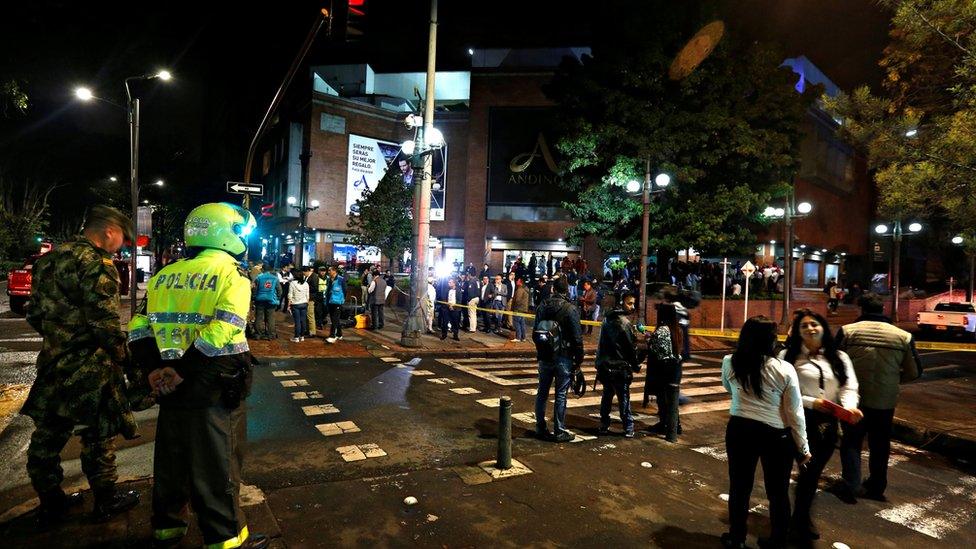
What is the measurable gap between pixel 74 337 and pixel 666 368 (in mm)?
6037

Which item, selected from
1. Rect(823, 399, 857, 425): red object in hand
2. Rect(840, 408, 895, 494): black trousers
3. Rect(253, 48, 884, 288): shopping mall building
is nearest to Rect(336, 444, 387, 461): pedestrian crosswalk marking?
Rect(823, 399, 857, 425): red object in hand

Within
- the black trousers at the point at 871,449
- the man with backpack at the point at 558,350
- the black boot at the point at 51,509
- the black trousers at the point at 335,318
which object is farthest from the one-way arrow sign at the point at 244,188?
the black trousers at the point at 871,449

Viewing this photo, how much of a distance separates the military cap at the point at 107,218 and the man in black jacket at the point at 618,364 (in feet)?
16.8

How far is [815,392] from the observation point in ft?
13.3

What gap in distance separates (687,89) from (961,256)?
39002mm

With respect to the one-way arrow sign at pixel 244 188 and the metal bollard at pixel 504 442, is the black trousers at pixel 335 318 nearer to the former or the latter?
the one-way arrow sign at pixel 244 188

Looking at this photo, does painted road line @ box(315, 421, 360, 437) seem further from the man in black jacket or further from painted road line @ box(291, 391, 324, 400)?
the man in black jacket

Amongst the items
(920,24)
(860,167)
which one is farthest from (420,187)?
(860,167)

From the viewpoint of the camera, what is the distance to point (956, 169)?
8.09 m

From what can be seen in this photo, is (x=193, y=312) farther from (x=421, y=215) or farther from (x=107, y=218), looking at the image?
(x=421, y=215)

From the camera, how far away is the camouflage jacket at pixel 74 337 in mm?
3447

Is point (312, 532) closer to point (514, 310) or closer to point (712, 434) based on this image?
point (712, 434)

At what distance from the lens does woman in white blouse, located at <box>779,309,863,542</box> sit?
13.1 feet

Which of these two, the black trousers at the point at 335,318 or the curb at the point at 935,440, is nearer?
the curb at the point at 935,440
